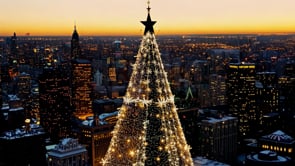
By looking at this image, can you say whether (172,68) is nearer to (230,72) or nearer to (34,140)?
(230,72)

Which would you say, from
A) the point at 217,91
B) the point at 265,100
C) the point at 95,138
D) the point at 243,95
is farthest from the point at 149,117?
the point at 217,91

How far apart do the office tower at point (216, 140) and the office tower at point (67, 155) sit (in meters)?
11.4

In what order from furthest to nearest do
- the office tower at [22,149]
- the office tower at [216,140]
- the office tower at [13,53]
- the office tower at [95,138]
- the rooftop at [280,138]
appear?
the office tower at [13,53] → the office tower at [216,140] → the office tower at [95,138] → the rooftop at [280,138] → the office tower at [22,149]

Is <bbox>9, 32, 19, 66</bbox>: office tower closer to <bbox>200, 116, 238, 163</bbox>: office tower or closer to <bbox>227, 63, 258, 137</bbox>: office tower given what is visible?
<bbox>227, 63, 258, 137</bbox>: office tower

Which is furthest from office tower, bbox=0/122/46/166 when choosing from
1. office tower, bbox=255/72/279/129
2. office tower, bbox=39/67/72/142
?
office tower, bbox=255/72/279/129

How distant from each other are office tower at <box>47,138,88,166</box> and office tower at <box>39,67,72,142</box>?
16.2 meters

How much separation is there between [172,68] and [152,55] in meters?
52.0

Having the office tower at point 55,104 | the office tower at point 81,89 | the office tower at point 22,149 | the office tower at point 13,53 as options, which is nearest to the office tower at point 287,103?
the office tower at point 55,104

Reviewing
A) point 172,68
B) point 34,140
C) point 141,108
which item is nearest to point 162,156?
point 141,108

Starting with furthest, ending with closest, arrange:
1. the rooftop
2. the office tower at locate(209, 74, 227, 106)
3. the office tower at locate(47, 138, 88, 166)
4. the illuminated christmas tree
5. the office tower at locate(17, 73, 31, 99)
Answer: the office tower at locate(17, 73, 31, 99) → the office tower at locate(209, 74, 227, 106) → the rooftop → the office tower at locate(47, 138, 88, 166) → the illuminated christmas tree

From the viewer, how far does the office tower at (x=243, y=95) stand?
130 ft

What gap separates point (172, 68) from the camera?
194ft

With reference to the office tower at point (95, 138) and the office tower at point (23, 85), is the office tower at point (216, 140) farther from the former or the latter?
the office tower at point (23, 85)

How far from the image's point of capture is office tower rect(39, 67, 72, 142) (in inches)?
1559
